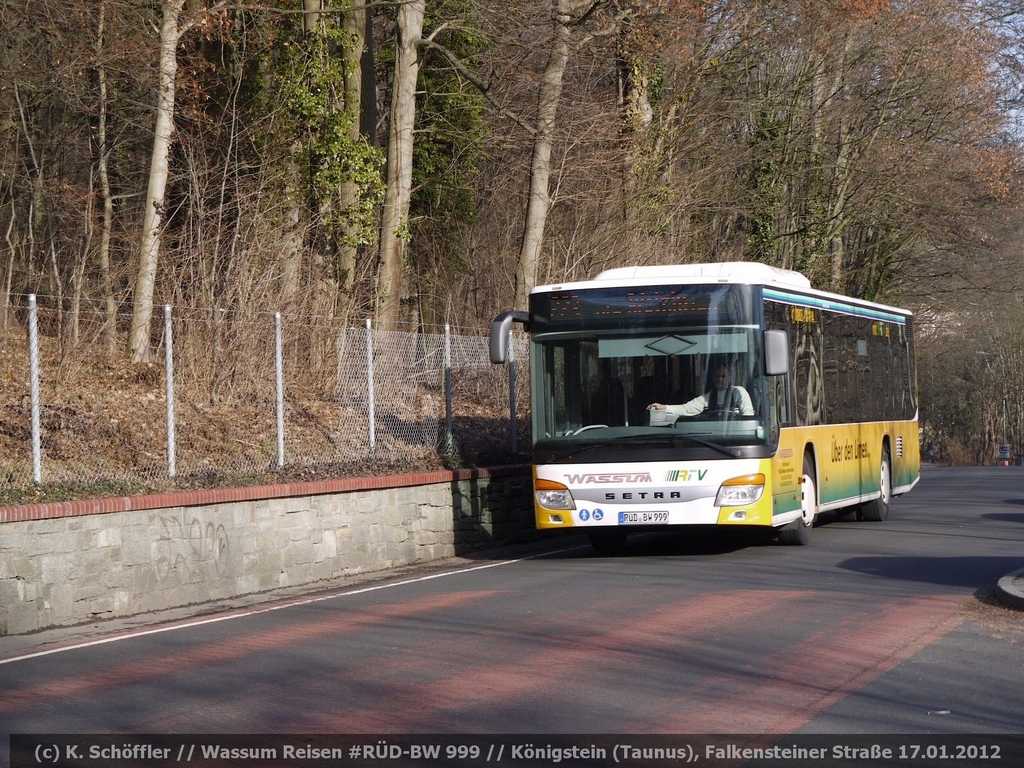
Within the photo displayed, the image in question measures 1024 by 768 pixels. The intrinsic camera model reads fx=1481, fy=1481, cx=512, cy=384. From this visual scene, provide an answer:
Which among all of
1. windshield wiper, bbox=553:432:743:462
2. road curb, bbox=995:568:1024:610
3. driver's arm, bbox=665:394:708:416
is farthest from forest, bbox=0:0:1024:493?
road curb, bbox=995:568:1024:610

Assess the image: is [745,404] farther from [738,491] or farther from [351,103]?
[351,103]

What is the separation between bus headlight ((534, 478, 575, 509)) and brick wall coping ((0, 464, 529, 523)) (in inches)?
79.4

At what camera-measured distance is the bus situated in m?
15.7

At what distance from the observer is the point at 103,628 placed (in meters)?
12.1

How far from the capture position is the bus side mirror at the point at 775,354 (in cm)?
1573

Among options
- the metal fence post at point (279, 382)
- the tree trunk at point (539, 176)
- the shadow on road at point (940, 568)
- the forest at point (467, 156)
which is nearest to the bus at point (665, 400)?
the shadow on road at point (940, 568)

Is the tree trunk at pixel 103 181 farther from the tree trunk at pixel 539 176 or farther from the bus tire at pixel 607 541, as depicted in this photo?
the tree trunk at pixel 539 176

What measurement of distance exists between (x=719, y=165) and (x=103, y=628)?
89.8 feet

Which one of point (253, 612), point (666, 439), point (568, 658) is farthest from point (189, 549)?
point (568, 658)

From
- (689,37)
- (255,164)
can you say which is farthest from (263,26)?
(689,37)

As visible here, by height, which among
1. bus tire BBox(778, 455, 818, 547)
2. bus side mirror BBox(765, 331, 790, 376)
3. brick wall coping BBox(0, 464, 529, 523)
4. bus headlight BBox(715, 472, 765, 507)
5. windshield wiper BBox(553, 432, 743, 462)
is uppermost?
bus side mirror BBox(765, 331, 790, 376)

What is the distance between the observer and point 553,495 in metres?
16.2

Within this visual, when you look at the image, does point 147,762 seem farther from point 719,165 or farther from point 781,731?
point 719,165

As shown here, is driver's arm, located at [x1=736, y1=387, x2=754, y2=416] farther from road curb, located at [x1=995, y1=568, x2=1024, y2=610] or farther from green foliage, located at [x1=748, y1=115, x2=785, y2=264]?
green foliage, located at [x1=748, y1=115, x2=785, y2=264]
